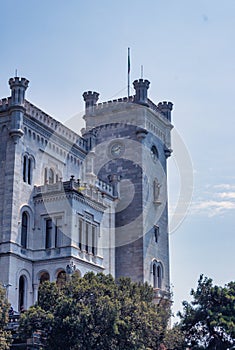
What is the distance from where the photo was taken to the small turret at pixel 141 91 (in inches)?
2781

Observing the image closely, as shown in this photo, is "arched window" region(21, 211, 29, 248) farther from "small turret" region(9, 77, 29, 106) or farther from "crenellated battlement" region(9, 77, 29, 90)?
"crenellated battlement" region(9, 77, 29, 90)

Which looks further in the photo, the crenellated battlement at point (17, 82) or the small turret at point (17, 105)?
the crenellated battlement at point (17, 82)

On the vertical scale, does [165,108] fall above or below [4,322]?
above

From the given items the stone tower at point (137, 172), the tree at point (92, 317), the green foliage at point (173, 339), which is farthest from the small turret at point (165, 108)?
the tree at point (92, 317)

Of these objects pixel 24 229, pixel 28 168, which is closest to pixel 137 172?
pixel 28 168

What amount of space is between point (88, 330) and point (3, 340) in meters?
4.95

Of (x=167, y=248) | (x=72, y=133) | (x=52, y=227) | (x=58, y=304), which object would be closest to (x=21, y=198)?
(x=52, y=227)

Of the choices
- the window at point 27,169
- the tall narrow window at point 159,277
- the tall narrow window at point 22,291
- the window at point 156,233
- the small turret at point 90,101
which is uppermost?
the small turret at point 90,101

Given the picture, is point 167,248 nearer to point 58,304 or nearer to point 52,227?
point 52,227

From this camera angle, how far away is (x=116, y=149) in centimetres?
7169

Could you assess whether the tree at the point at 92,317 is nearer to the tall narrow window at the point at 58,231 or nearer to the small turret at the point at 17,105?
the tall narrow window at the point at 58,231

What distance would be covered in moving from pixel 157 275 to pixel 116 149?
13579mm

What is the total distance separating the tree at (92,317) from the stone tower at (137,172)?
20663mm

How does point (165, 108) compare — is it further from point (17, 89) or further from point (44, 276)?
point (44, 276)
